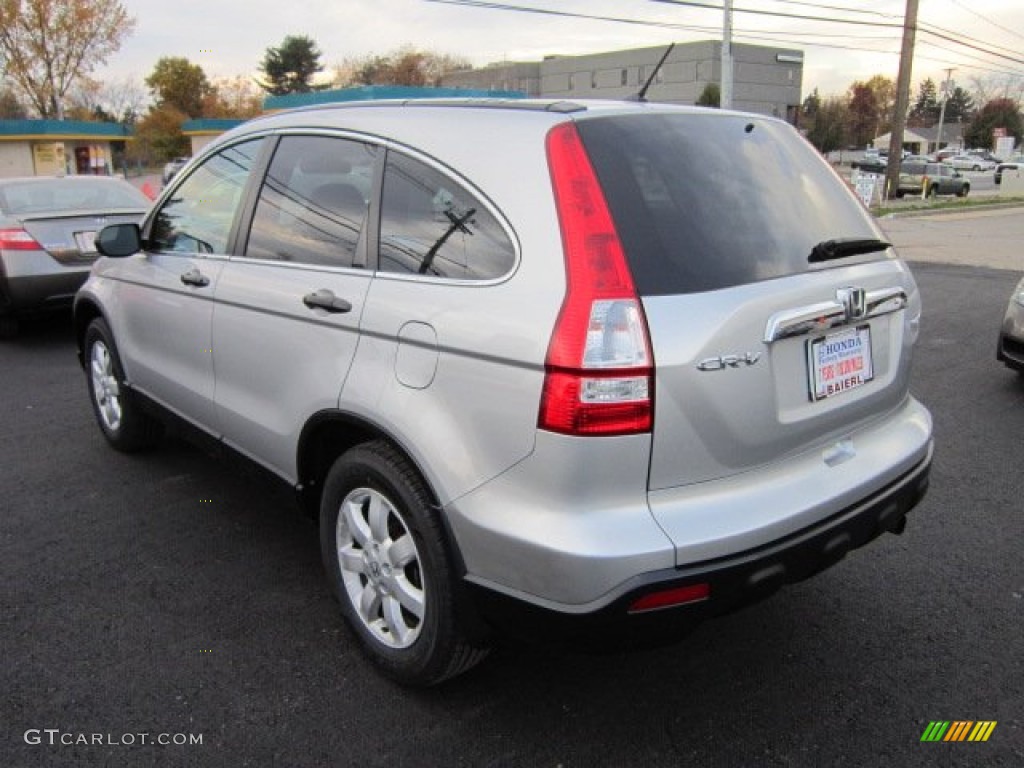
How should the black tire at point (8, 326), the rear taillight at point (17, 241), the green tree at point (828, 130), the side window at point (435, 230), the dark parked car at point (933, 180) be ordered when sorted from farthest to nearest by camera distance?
the green tree at point (828, 130) → the dark parked car at point (933, 180) → the black tire at point (8, 326) → the rear taillight at point (17, 241) → the side window at point (435, 230)

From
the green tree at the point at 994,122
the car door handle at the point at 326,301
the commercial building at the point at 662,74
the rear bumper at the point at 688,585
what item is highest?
the commercial building at the point at 662,74

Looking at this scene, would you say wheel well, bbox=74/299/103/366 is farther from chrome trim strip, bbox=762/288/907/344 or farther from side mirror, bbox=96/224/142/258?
chrome trim strip, bbox=762/288/907/344

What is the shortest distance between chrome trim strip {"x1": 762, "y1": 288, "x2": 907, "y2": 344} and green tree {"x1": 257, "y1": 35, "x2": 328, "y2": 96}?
3523 inches

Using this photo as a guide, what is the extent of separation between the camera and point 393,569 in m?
2.57

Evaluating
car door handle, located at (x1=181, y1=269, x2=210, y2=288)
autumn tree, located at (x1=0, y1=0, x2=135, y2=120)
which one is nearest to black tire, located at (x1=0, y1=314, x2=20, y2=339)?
car door handle, located at (x1=181, y1=269, x2=210, y2=288)

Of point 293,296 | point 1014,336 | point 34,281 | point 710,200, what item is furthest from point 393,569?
→ point 34,281

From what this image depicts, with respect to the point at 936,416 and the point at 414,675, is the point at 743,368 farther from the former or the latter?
the point at 936,416

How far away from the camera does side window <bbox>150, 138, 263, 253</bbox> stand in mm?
3410

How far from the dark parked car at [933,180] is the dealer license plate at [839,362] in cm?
3758

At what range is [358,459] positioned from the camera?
2562 millimetres

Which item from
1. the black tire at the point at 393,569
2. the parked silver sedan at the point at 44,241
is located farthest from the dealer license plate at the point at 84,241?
the black tire at the point at 393,569

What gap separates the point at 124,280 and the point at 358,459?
2.36 metres

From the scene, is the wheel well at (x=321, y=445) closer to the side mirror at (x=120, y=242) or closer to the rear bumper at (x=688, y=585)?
the rear bumper at (x=688, y=585)

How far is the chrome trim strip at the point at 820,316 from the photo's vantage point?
2.24m
